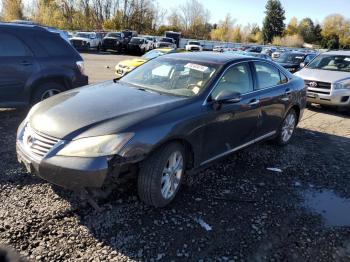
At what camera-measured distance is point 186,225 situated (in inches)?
148

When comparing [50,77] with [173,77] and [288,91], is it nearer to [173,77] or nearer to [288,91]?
[173,77]

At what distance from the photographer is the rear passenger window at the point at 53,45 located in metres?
7.19

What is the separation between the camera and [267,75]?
19.0ft

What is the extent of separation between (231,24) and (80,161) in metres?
94.8

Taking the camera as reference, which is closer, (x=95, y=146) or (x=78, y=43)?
(x=95, y=146)

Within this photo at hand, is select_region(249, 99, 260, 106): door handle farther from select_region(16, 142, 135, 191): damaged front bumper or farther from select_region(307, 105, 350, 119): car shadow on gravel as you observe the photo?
select_region(307, 105, 350, 119): car shadow on gravel

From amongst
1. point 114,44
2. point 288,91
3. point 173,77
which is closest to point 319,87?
point 288,91

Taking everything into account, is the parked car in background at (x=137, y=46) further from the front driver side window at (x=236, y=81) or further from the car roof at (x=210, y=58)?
the front driver side window at (x=236, y=81)

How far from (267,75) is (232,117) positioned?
1.41 m

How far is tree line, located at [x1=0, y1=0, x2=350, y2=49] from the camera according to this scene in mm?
63188

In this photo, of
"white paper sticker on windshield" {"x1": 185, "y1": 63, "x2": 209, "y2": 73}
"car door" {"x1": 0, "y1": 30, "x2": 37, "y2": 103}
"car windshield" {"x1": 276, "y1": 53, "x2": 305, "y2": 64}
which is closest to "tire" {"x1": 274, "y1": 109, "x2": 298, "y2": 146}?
"white paper sticker on windshield" {"x1": 185, "y1": 63, "x2": 209, "y2": 73}

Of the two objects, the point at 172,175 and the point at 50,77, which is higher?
the point at 50,77

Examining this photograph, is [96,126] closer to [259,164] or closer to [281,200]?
[281,200]

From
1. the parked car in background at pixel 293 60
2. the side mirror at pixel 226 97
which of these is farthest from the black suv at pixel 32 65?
the parked car in background at pixel 293 60
